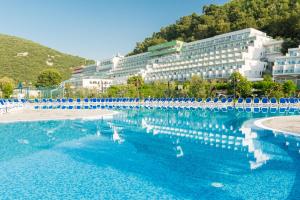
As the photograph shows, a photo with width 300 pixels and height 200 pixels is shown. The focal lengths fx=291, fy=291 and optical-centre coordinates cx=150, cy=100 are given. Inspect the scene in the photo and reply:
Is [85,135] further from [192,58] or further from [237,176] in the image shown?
[192,58]

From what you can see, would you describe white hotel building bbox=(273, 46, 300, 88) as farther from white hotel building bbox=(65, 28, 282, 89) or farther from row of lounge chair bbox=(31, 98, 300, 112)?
row of lounge chair bbox=(31, 98, 300, 112)

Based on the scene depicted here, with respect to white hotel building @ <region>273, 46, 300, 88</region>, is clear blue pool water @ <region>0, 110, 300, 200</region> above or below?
below

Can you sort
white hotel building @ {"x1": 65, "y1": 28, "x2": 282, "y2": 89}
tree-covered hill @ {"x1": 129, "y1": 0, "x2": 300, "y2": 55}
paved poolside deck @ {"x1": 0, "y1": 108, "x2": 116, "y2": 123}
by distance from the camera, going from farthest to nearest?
tree-covered hill @ {"x1": 129, "y1": 0, "x2": 300, "y2": 55}, white hotel building @ {"x1": 65, "y1": 28, "x2": 282, "y2": 89}, paved poolside deck @ {"x1": 0, "y1": 108, "x2": 116, "y2": 123}

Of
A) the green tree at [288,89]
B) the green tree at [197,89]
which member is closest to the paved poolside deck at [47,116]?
the green tree at [197,89]

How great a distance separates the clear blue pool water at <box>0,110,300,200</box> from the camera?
21.3ft

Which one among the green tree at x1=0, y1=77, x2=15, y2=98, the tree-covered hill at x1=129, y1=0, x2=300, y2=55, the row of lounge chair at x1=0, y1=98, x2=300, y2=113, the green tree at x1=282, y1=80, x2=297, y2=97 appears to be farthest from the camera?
the green tree at x1=0, y1=77, x2=15, y2=98

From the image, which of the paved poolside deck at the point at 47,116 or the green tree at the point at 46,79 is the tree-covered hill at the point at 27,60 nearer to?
the green tree at the point at 46,79

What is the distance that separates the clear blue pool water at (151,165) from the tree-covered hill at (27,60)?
82865 millimetres

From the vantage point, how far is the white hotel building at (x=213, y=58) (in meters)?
53.7

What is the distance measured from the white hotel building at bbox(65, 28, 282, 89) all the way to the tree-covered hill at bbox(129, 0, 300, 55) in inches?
195

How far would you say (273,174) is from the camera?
298 inches

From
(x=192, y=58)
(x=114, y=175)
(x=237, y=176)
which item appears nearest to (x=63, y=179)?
(x=114, y=175)

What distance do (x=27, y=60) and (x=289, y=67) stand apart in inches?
3258

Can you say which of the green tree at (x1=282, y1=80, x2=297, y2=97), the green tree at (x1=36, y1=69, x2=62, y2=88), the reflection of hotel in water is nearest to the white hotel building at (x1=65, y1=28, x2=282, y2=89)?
the green tree at (x1=282, y1=80, x2=297, y2=97)
